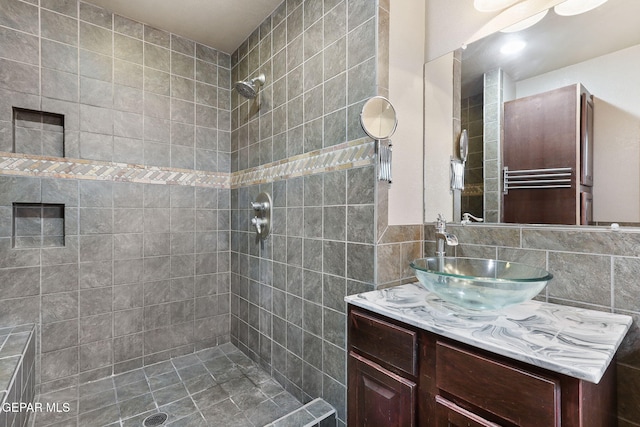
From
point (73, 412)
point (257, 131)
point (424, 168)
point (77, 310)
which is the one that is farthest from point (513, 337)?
point (77, 310)

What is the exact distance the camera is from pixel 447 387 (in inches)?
34.9

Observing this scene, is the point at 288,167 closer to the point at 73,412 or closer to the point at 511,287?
the point at 511,287

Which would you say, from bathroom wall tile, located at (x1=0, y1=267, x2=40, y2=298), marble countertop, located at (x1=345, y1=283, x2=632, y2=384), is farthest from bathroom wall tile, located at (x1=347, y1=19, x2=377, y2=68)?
bathroom wall tile, located at (x1=0, y1=267, x2=40, y2=298)

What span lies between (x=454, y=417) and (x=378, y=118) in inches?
47.3

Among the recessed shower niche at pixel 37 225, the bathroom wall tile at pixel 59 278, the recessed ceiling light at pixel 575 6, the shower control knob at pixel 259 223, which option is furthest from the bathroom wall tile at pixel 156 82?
the recessed ceiling light at pixel 575 6

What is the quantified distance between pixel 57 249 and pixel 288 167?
1706 mm

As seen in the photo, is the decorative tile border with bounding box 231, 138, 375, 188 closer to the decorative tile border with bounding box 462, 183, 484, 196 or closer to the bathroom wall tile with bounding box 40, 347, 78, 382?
the decorative tile border with bounding box 462, 183, 484, 196

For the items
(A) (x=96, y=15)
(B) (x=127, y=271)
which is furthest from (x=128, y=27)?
(B) (x=127, y=271)

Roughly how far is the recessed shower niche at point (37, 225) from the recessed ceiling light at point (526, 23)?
2935 mm

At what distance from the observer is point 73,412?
1.77 metres

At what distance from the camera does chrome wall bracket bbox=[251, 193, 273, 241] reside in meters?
2.20

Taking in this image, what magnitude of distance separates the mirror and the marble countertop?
387 mm

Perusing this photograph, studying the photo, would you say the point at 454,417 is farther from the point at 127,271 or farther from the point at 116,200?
the point at 116,200

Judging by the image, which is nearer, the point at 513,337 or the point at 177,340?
the point at 513,337
